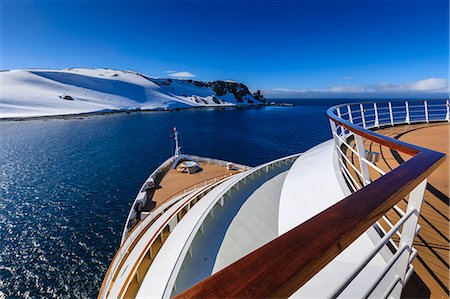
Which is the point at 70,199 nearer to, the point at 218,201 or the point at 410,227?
the point at 218,201

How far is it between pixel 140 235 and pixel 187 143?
29.9 m

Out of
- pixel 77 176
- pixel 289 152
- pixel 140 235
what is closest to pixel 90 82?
pixel 77 176

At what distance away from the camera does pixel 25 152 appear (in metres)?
30.6

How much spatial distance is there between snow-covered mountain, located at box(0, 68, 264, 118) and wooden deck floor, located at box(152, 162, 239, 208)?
77066 mm

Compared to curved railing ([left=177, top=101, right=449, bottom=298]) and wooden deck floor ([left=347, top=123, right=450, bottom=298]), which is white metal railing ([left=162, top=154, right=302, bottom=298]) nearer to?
wooden deck floor ([left=347, top=123, right=450, bottom=298])

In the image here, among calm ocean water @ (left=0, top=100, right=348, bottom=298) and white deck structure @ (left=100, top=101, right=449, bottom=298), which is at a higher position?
white deck structure @ (left=100, top=101, right=449, bottom=298)

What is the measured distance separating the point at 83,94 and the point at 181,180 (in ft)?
343

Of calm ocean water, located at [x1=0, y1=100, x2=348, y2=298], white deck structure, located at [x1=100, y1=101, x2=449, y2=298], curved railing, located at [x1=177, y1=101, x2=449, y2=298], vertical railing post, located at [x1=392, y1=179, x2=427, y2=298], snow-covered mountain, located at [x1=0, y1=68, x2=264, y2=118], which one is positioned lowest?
calm ocean water, located at [x1=0, y1=100, x2=348, y2=298]

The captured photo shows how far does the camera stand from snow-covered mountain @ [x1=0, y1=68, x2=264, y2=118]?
7800 cm

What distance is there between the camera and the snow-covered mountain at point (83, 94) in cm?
7800

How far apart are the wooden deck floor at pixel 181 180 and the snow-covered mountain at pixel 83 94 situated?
253ft

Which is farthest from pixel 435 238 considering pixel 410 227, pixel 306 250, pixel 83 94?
pixel 83 94

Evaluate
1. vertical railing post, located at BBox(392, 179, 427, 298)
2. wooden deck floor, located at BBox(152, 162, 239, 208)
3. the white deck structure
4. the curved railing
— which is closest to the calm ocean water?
wooden deck floor, located at BBox(152, 162, 239, 208)

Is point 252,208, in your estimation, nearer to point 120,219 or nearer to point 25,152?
point 120,219
